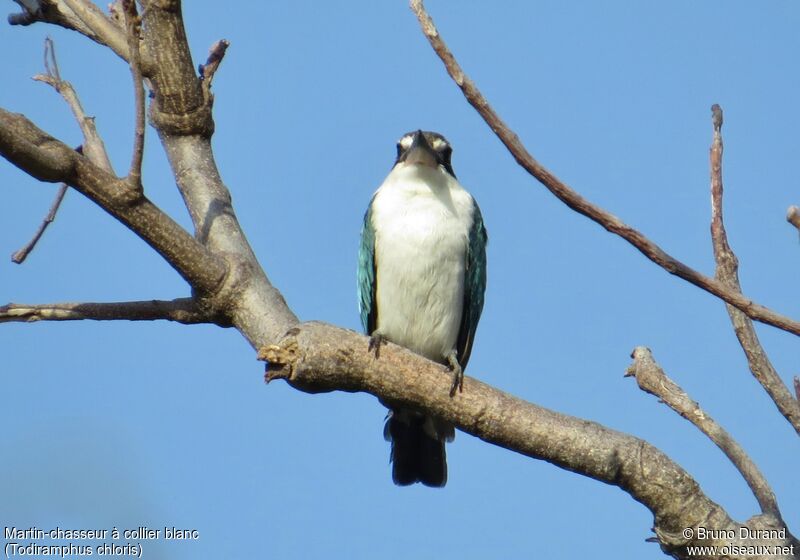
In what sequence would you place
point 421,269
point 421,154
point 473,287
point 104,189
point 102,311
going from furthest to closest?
1. point 421,154
2. point 473,287
3. point 421,269
4. point 102,311
5. point 104,189

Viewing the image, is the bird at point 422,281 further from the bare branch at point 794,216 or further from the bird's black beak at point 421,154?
the bare branch at point 794,216

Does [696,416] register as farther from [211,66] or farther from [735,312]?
[211,66]

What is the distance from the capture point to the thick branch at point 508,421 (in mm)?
4031

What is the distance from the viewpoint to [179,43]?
5184 mm

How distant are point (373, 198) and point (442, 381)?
302 centimetres

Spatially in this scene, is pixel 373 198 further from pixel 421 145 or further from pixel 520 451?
pixel 520 451

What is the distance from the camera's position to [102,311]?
Result: 4359 mm

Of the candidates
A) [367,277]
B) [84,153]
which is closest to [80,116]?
[84,153]

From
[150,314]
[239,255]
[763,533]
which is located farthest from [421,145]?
[763,533]

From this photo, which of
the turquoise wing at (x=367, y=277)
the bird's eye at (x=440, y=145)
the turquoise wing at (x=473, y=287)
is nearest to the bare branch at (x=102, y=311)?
the turquoise wing at (x=367, y=277)

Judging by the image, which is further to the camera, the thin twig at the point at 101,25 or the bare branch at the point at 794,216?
the thin twig at the point at 101,25

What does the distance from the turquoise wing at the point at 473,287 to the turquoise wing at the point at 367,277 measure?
0.61 metres

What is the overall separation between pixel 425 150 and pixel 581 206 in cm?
396

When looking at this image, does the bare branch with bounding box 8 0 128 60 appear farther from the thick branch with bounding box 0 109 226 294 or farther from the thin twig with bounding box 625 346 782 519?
the thin twig with bounding box 625 346 782 519
